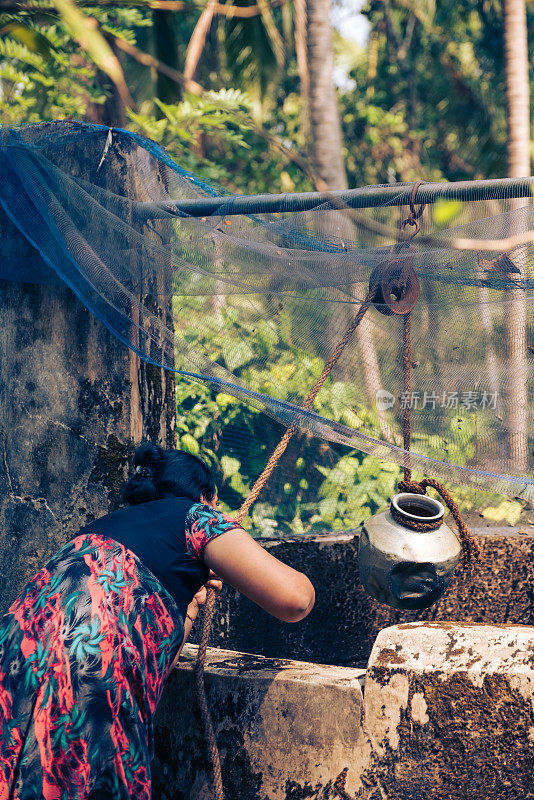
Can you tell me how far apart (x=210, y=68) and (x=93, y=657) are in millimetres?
12966

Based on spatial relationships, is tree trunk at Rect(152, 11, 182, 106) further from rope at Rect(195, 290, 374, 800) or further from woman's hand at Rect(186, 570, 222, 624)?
woman's hand at Rect(186, 570, 222, 624)

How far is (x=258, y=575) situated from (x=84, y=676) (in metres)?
0.44

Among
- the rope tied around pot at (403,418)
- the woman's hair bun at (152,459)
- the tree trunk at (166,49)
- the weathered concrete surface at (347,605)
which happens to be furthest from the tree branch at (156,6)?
the tree trunk at (166,49)

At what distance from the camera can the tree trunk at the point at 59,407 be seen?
2.50 metres

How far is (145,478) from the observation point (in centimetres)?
197

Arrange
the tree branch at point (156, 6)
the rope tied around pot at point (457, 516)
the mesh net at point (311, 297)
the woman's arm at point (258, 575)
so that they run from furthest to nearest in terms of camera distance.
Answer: the rope tied around pot at point (457, 516), the mesh net at point (311, 297), the tree branch at point (156, 6), the woman's arm at point (258, 575)

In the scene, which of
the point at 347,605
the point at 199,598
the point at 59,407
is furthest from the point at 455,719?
the point at 59,407

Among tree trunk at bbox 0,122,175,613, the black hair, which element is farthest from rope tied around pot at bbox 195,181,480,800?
tree trunk at bbox 0,122,175,613

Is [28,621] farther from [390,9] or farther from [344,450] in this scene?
[390,9]

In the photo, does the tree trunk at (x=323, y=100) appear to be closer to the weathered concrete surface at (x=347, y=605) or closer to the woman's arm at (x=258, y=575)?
the weathered concrete surface at (x=347, y=605)

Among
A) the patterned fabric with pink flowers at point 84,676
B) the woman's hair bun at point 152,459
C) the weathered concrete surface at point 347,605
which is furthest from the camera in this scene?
the weathered concrete surface at point 347,605

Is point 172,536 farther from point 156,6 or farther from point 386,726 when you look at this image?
point 156,6

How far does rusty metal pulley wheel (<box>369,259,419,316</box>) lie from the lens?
2.10 meters

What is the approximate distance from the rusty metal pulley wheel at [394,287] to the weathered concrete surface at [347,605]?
1.14 m
